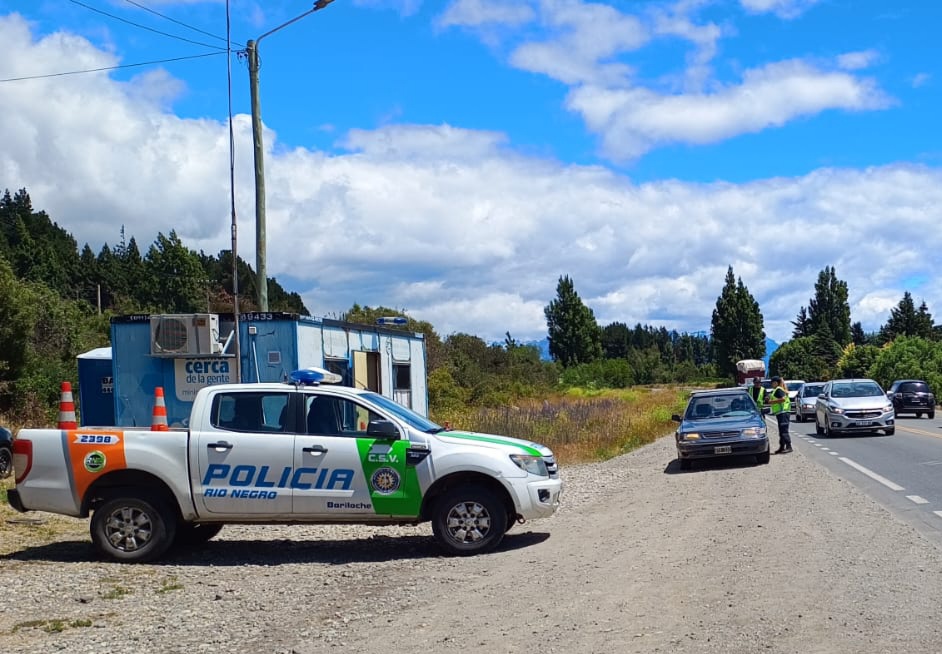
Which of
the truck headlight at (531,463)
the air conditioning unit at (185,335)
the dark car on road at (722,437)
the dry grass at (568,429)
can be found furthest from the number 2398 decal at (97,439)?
the dry grass at (568,429)

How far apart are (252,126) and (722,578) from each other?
13.2 metres

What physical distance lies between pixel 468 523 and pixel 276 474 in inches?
79.5

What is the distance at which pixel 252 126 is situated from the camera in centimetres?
1844

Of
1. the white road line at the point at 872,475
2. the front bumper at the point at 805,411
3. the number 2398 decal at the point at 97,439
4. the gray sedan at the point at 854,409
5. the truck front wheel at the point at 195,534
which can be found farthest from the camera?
the front bumper at the point at 805,411

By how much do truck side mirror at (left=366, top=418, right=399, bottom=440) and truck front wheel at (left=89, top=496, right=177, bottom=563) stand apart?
2.24 metres

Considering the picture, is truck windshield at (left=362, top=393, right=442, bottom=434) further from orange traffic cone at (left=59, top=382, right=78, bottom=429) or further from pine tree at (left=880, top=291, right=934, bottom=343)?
pine tree at (left=880, top=291, right=934, bottom=343)

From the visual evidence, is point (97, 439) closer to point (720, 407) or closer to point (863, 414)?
point (720, 407)

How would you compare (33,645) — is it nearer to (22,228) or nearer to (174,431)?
(174,431)

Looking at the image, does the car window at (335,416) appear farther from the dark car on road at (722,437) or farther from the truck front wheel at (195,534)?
the dark car on road at (722,437)

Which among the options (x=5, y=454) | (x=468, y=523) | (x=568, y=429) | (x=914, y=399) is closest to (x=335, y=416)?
(x=468, y=523)

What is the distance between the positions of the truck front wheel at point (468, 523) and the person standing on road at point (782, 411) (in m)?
12.2

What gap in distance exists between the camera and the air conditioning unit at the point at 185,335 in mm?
16484

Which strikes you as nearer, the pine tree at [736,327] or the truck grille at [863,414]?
the truck grille at [863,414]

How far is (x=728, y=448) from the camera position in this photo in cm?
1891
